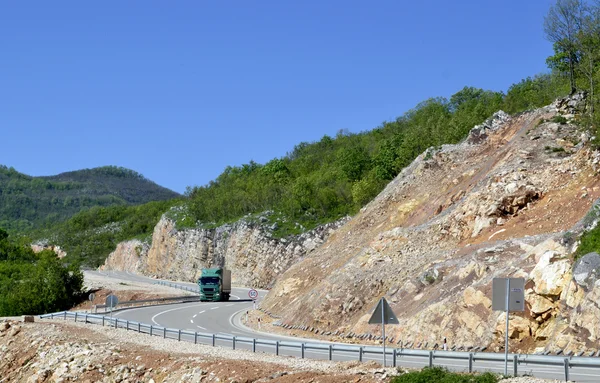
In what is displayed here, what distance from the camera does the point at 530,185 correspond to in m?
42.2

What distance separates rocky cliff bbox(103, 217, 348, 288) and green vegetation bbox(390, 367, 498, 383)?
2529 inches

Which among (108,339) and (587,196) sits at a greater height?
(587,196)

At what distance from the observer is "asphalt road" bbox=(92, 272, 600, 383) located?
20625 mm

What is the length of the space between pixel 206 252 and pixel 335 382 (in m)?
85.5

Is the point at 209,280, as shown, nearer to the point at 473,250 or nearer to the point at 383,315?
the point at 473,250

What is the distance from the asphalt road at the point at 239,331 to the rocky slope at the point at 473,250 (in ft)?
11.3

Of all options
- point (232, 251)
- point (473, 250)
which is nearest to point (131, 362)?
point (473, 250)

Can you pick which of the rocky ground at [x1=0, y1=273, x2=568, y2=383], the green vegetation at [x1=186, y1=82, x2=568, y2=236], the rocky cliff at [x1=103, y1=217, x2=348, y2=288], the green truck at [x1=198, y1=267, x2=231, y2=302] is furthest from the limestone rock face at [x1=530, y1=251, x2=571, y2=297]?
the rocky cliff at [x1=103, y1=217, x2=348, y2=288]

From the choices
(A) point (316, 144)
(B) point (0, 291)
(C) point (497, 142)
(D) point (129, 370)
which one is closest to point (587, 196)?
(C) point (497, 142)

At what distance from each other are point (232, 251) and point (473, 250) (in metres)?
61.4

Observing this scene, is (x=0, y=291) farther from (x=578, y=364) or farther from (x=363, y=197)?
(x=578, y=364)

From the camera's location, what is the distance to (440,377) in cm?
1916

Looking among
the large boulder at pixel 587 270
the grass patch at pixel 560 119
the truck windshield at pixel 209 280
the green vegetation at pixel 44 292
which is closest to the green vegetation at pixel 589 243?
the large boulder at pixel 587 270

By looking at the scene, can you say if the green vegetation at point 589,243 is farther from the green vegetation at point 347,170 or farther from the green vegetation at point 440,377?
the green vegetation at point 347,170
